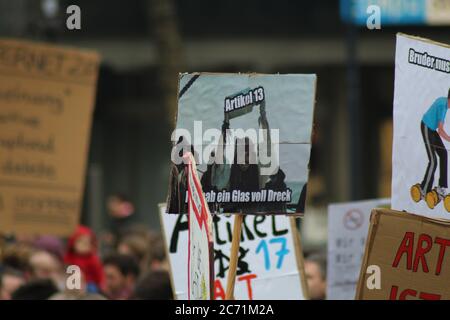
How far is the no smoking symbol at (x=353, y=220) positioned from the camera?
7.31 meters

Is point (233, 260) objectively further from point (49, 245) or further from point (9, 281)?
point (49, 245)

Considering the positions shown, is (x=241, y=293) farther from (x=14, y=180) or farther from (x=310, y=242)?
(x=310, y=242)

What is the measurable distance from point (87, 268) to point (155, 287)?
8.95ft

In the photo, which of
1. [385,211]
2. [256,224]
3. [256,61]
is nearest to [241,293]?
[256,224]

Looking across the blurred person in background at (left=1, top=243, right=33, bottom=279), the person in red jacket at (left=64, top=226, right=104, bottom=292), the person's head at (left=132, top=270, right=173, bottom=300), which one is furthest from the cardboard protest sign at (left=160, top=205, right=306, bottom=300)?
the blurred person in background at (left=1, top=243, right=33, bottom=279)

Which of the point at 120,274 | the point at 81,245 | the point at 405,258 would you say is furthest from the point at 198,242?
the point at 81,245

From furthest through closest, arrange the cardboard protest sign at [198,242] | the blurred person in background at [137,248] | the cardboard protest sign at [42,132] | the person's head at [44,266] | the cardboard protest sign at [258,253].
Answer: the blurred person in background at [137,248] < the person's head at [44,266] < the cardboard protest sign at [42,132] < the cardboard protest sign at [258,253] < the cardboard protest sign at [198,242]

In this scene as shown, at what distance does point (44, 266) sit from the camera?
30.4 feet

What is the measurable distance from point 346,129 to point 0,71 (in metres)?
14.4

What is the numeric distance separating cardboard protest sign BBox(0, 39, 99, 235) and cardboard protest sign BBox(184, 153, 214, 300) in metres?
3.91

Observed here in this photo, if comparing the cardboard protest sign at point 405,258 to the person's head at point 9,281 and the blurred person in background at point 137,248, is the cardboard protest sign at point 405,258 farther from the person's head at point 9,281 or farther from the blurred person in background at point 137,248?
the blurred person in background at point 137,248

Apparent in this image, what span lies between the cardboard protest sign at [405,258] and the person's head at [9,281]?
3374 millimetres

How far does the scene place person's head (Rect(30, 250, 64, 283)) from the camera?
9.17m

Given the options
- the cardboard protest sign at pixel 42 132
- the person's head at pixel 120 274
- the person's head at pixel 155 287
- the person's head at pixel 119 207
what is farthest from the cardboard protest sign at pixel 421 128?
the person's head at pixel 119 207
